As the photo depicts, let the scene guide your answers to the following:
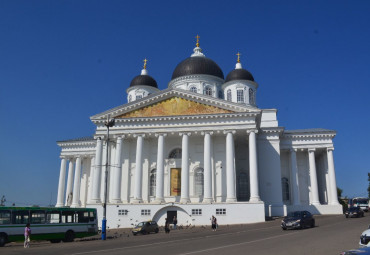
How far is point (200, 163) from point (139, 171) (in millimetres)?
6564

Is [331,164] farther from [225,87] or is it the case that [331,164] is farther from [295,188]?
[225,87]

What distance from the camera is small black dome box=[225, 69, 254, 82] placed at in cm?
4622

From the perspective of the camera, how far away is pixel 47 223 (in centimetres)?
2186

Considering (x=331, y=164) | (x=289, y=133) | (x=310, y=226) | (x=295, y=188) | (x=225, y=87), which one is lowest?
(x=310, y=226)

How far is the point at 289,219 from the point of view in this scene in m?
22.2

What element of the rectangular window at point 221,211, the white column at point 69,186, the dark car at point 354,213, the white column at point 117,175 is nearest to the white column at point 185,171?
the rectangular window at point 221,211

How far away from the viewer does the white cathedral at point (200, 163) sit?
1296 inches

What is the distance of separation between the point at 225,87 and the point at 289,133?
36.1 ft

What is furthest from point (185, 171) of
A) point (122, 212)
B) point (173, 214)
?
point (122, 212)

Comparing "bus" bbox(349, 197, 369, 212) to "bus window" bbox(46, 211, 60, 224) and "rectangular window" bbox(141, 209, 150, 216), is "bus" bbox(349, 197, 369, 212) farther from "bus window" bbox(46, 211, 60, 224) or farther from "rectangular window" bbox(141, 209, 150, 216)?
"bus window" bbox(46, 211, 60, 224)

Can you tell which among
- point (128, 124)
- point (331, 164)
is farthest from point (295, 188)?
point (128, 124)

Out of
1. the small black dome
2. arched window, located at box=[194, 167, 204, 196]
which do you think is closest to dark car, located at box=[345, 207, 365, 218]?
arched window, located at box=[194, 167, 204, 196]

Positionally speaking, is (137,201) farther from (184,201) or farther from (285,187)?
(285,187)

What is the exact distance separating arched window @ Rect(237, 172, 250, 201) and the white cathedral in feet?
0.37
